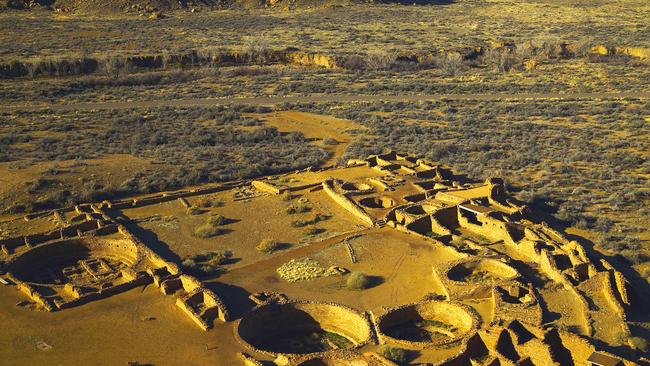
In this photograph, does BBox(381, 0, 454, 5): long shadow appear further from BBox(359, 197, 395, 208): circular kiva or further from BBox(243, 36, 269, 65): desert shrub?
BBox(359, 197, 395, 208): circular kiva

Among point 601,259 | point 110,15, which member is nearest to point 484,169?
point 601,259

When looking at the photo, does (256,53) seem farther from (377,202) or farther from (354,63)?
(377,202)

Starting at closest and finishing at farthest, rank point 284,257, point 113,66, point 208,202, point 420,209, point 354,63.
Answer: point 284,257
point 420,209
point 208,202
point 113,66
point 354,63

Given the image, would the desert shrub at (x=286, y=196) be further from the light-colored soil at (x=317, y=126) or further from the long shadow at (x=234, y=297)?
the light-colored soil at (x=317, y=126)

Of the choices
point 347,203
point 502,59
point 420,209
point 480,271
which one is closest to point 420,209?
point 420,209

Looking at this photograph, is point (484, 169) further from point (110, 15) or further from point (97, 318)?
point (110, 15)

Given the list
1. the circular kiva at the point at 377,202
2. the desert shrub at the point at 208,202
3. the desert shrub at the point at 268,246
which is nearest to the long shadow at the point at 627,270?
the circular kiva at the point at 377,202
